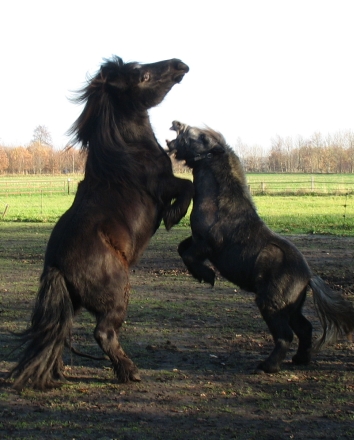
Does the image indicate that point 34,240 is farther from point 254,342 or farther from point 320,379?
point 320,379

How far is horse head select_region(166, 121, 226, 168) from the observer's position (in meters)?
6.21

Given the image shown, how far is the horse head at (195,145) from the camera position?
6215 millimetres

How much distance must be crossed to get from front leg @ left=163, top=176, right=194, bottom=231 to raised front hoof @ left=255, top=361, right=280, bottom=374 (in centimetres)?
162

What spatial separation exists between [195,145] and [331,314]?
2129 millimetres

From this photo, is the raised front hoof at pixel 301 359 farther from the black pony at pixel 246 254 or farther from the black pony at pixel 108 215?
the black pony at pixel 108 215

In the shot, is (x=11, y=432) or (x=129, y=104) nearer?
(x=11, y=432)

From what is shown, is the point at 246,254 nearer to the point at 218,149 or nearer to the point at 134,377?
the point at 218,149

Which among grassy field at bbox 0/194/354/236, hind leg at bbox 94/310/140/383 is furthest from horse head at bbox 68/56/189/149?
grassy field at bbox 0/194/354/236

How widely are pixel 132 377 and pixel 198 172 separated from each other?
6.99ft

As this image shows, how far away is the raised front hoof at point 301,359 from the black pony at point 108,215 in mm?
1681

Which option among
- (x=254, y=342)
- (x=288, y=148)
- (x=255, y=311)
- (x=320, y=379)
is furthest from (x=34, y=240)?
(x=288, y=148)

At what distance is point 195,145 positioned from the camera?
6.21 m

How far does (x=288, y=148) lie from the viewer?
251 feet

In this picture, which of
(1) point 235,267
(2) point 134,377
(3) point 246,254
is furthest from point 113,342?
(3) point 246,254
